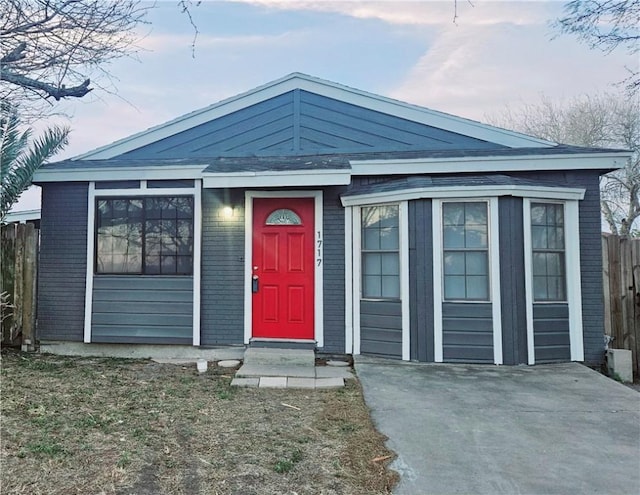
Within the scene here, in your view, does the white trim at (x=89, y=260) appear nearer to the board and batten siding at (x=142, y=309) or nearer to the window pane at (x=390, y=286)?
the board and batten siding at (x=142, y=309)

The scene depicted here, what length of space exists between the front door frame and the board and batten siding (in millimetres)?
826

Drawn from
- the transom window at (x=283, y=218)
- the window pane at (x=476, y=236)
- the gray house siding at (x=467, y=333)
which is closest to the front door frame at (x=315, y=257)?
the transom window at (x=283, y=218)

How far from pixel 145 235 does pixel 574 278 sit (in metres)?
6.00

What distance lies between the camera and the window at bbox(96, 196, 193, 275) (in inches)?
239

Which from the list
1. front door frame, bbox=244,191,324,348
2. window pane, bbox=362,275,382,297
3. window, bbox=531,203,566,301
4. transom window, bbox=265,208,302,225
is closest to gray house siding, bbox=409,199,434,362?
window pane, bbox=362,275,382,297

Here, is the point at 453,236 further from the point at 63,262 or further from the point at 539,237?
the point at 63,262

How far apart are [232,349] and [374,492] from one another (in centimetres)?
389

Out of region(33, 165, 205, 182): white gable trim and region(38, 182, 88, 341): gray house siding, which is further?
region(38, 182, 88, 341): gray house siding

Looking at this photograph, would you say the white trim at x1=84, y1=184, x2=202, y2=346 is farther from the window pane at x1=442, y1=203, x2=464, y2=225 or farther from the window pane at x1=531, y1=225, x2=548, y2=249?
the window pane at x1=531, y1=225, x2=548, y2=249

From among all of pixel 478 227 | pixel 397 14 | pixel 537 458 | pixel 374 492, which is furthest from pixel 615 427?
pixel 397 14

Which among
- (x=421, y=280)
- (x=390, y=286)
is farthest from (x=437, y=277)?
(x=390, y=286)

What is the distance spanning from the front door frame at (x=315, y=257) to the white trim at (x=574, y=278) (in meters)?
3.29

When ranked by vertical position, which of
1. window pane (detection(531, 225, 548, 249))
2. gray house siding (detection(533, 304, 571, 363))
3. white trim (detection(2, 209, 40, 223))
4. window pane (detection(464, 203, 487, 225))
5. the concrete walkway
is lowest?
the concrete walkway

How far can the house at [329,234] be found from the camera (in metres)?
5.29
